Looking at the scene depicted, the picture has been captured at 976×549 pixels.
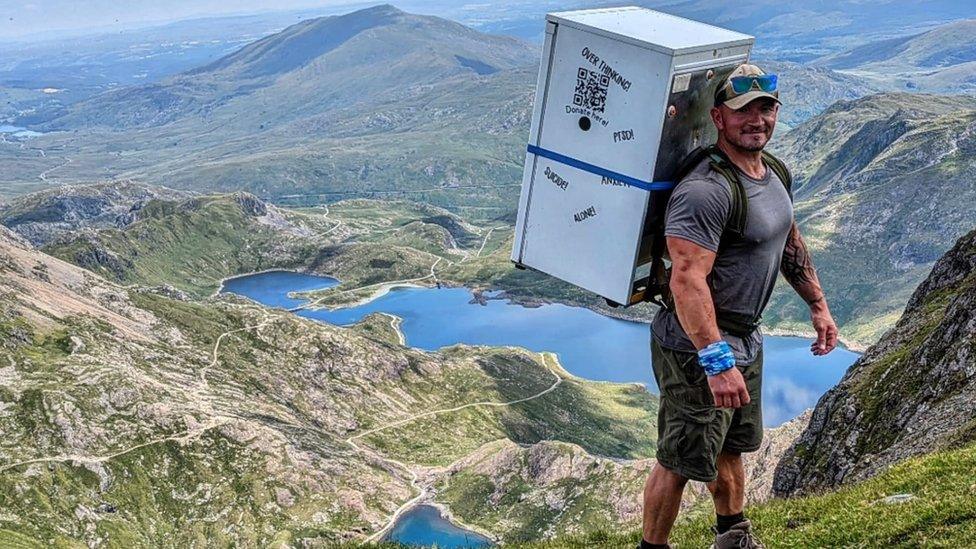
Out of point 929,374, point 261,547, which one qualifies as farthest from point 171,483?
point 929,374

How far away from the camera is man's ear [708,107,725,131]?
1131cm

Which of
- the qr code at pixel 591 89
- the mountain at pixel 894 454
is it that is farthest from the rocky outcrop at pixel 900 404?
the qr code at pixel 591 89

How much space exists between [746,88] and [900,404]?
2738 cm

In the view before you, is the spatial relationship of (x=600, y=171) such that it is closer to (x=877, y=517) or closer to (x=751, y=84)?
(x=751, y=84)

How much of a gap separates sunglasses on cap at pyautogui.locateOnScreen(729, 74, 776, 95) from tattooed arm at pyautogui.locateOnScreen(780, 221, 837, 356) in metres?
2.31

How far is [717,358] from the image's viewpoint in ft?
34.1

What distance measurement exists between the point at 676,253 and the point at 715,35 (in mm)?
3869

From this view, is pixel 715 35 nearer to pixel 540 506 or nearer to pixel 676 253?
pixel 676 253

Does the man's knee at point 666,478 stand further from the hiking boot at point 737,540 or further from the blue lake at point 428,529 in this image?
the blue lake at point 428,529

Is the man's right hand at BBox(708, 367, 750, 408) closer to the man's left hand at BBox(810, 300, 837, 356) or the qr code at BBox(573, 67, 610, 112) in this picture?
the man's left hand at BBox(810, 300, 837, 356)

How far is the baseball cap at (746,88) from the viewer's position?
11023 millimetres

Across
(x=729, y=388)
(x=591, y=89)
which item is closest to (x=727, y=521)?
(x=729, y=388)

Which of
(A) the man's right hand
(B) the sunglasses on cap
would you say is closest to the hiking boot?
(A) the man's right hand

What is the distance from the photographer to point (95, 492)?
156375mm
